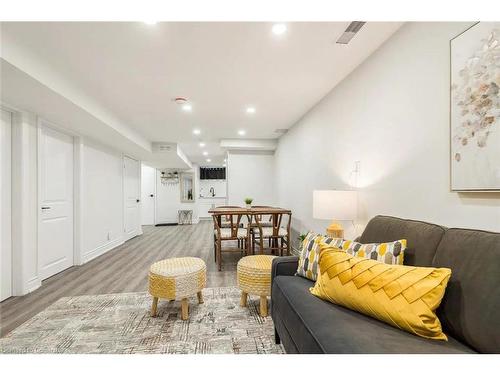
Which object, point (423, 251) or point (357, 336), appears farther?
point (423, 251)

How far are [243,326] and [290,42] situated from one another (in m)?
2.39

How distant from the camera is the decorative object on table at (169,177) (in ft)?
29.5

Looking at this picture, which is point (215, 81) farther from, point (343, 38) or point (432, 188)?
point (432, 188)

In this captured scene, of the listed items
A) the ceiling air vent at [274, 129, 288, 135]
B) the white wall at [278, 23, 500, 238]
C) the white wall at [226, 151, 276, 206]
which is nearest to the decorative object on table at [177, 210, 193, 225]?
the white wall at [226, 151, 276, 206]

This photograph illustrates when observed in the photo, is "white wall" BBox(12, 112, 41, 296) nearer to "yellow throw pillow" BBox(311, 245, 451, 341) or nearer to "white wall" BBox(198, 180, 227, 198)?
"yellow throw pillow" BBox(311, 245, 451, 341)

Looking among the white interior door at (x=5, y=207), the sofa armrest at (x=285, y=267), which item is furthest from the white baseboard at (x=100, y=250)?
the sofa armrest at (x=285, y=267)

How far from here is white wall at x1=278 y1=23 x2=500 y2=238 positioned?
5.04 ft

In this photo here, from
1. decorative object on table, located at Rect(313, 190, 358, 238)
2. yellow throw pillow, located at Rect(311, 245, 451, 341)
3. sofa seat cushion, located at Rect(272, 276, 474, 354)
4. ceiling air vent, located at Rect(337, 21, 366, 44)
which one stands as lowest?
sofa seat cushion, located at Rect(272, 276, 474, 354)

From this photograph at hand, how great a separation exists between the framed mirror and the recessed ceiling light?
7826 millimetres

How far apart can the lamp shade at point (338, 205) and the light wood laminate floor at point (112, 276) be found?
5.02 feet

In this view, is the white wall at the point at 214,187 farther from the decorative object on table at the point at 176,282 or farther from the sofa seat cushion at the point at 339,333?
the sofa seat cushion at the point at 339,333

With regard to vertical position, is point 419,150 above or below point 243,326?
above
